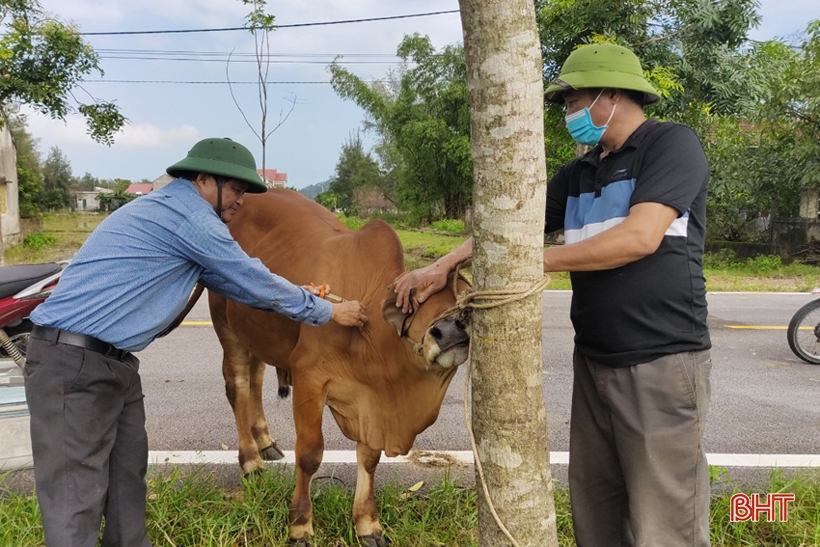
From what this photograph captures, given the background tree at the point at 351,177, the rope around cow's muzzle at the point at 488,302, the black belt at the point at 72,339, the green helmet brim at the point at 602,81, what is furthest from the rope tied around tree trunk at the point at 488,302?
the background tree at the point at 351,177

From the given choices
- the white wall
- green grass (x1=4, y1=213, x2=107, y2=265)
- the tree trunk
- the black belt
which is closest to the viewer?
the tree trunk

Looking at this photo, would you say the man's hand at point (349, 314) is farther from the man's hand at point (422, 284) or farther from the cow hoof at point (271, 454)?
the cow hoof at point (271, 454)

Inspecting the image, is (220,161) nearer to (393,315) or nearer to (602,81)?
(393,315)

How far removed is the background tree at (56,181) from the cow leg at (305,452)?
44.6 meters

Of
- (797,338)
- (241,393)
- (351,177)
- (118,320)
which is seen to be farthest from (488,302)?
(351,177)

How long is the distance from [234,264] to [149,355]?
15.7 feet

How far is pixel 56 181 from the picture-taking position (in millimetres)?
48812

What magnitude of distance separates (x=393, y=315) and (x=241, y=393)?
1.87 meters

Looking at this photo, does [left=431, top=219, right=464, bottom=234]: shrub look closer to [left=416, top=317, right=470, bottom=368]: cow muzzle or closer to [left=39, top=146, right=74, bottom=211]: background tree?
[left=416, top=317, right=470, bottom=368]: cow muzzle

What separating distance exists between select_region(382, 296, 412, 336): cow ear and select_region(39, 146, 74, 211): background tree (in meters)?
45.1

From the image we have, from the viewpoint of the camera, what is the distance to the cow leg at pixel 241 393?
390cm

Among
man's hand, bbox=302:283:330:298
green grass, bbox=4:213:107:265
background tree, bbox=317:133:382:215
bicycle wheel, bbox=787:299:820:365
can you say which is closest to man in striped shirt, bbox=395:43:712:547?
man's hand, bbox=302:283:330:298

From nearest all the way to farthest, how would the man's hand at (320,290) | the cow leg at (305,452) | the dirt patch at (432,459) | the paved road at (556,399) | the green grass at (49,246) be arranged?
1. the man's hand at (320,290)
2. the cow leg at (305,452)
3. the dirt patch at (432,459)
4. the paved road at (556,399)
5. the green grass at (49,246)

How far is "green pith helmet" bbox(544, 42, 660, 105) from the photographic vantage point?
2305mm
